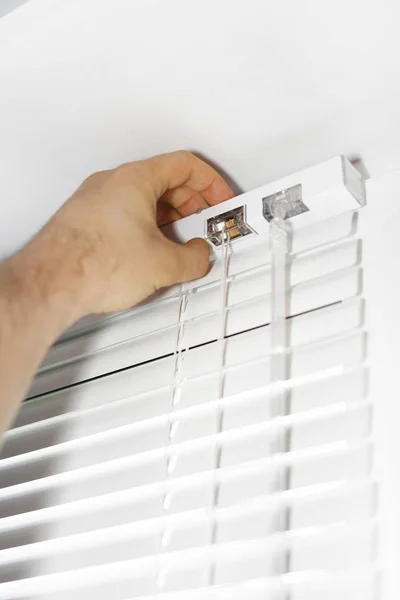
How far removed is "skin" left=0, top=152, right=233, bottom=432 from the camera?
2.17 ft

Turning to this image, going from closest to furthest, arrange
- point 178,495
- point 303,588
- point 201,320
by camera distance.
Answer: point 303,588
point 178,495
point 201,320

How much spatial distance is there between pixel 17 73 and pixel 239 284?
1.06ft

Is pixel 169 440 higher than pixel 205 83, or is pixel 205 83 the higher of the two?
pixel 205 83

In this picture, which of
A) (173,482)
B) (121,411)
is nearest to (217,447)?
(173,482)

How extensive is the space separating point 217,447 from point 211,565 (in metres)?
0.11

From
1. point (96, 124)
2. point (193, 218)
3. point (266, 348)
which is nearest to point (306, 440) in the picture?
point (266, 348)

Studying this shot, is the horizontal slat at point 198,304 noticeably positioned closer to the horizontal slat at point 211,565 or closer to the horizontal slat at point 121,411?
the horizontal slat at point 121,411

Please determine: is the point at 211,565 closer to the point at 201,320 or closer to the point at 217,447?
the point at 217,447

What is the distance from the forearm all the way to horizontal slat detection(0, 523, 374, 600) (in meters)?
0.17

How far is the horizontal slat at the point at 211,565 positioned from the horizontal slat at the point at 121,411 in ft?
0.53

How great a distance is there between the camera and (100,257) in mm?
703

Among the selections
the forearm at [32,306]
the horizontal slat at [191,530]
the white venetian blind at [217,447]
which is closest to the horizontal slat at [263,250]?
the white venetian blind at [217,447]

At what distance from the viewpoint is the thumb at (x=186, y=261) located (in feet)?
2.38

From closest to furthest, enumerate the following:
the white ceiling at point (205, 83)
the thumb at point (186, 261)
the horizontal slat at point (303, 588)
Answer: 1. the horizontal slat at point (303, 588)
2. the white ceiling at point (205, 83)
3. the thumb at point (186, 261)
